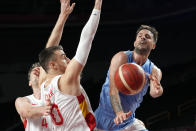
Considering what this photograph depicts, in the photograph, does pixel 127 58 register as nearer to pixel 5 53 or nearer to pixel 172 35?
pixel 5 53

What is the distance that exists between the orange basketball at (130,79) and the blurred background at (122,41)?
4.27m

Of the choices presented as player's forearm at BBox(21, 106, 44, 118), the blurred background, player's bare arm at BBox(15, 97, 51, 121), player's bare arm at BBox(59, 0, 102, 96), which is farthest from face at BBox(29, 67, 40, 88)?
the blurred background

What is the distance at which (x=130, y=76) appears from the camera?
8.61 feet

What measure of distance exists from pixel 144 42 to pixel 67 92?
121 cm

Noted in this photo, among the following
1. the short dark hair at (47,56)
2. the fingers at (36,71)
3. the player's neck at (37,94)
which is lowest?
the player's neck at (37,94)

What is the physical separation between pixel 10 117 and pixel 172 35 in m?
4.33

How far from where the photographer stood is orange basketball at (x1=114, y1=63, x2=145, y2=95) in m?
2.62

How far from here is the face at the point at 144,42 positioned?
9.93 ft

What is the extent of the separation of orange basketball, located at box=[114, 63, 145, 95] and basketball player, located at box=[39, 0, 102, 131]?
52 cm

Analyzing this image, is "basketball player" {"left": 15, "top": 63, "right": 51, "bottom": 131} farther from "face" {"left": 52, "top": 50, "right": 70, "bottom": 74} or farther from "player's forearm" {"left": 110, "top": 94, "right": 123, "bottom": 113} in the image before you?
"player's forearm" {"left": 110, "top": 94, "right": 123, "bottom": 113}

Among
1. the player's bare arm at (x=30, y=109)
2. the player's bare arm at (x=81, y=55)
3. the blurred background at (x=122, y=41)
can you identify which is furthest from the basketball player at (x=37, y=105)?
the blurred background at (x=122, y=41)

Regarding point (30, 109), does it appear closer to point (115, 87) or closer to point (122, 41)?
point (115, 87)

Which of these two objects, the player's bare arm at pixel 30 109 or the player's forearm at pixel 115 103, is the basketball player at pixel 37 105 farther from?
the player's forearm at pixel 115 103

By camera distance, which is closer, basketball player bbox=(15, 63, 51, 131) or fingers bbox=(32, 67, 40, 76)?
basketball player bbox=(15, 63, 51, 131)
